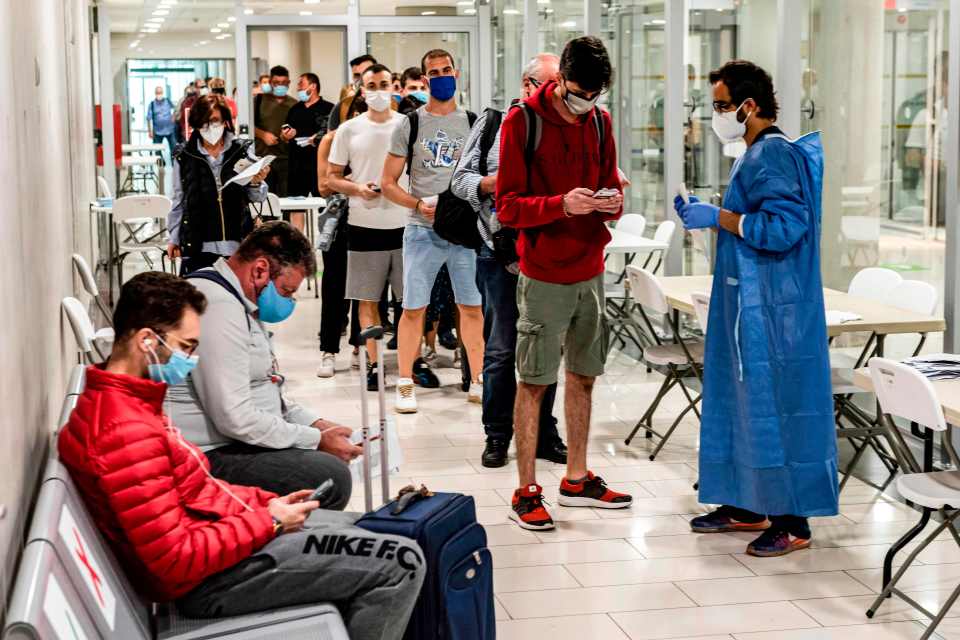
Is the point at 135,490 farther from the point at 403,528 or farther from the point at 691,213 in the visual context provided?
the point at 691,213

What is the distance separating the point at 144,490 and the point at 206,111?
4.73 meters

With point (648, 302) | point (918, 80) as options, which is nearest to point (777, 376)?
point (648, 302)

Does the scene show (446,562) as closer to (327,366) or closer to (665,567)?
(665,567)

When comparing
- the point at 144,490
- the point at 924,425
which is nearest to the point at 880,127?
the point at 924,425

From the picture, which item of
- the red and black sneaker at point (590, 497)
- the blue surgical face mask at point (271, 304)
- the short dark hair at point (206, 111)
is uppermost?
the short dark hair at point (206, 111)

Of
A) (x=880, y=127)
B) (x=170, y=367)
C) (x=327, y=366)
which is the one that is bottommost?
(x=327, y=366)

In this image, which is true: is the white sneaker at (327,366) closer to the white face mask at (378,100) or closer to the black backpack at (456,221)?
the white face mask at (378,100)

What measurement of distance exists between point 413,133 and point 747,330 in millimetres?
2713

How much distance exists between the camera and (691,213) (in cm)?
470

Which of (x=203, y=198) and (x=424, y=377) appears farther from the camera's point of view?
(x=424, y=377)

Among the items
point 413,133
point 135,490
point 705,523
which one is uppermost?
point 413,133

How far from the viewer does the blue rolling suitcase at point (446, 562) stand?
3.24m

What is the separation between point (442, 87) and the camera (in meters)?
6.57

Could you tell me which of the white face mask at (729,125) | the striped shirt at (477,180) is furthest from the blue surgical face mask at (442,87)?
the white face mask at (729,125)
